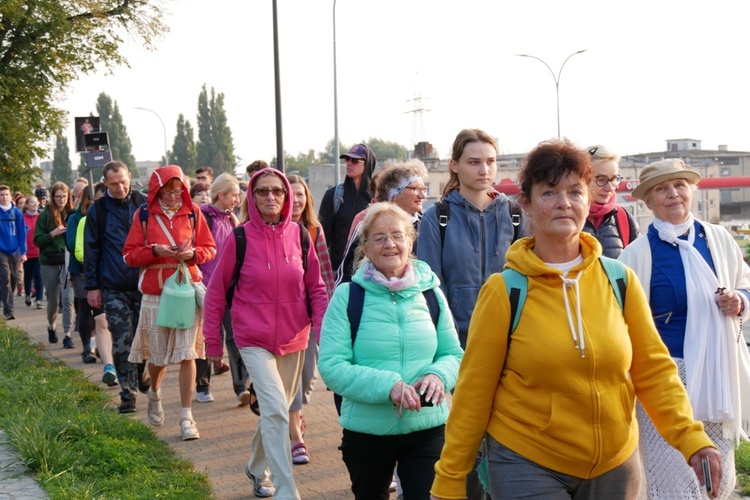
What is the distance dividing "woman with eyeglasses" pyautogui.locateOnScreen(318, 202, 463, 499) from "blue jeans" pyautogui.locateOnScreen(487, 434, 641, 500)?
95 centimetres

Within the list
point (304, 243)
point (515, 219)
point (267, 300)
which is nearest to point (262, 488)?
point (267, 300)

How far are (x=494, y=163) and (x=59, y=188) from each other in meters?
9.53

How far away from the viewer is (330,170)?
69750 mm

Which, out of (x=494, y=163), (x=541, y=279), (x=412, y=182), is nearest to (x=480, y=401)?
(x=541, y=279)

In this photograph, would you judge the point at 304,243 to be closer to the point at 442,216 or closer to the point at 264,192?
the point at 264,192

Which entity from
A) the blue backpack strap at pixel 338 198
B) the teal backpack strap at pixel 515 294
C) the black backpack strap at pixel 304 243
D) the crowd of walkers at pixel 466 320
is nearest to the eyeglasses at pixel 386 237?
the crowd of walkers at pixel 466 320

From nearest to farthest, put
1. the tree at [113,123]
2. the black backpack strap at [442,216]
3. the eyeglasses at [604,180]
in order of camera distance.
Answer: the black backpack strap at [442,216] → the eyeglasses at [604,180] → the tree at [113,123]

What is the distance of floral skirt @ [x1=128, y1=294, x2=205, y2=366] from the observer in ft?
24.4

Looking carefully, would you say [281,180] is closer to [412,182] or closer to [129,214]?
[412,182]

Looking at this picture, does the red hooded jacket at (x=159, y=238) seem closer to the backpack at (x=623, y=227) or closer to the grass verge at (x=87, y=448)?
the grass verge at (x=87, y=448)

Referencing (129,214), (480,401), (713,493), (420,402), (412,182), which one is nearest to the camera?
(713,493)

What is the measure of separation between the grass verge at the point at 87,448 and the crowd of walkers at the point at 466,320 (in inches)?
18.6

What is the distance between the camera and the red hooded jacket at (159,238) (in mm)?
7484

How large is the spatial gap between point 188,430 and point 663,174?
437cm
